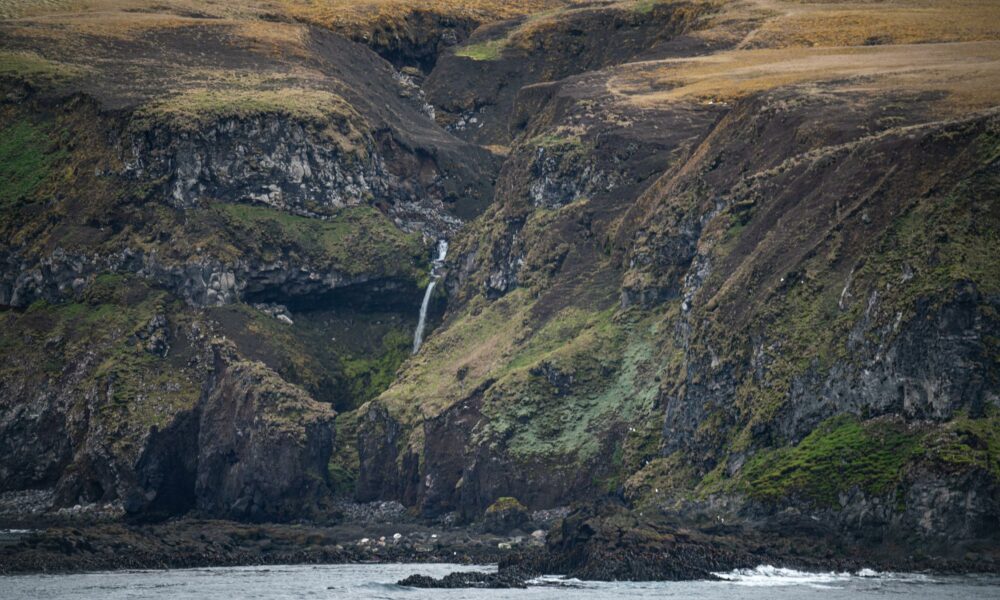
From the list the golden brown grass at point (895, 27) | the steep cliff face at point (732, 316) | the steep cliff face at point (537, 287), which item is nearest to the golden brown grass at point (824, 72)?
the steep cliff face at point (537, 287)

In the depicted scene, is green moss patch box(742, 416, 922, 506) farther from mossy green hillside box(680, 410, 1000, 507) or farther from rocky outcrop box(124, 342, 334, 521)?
rocky outcrop box(124, 342, 334, 521)

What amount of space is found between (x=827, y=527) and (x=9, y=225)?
91.8 metres

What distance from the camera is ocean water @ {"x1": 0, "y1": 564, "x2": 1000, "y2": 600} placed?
9543 centimetres

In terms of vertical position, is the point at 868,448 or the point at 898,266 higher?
the point at 898,266

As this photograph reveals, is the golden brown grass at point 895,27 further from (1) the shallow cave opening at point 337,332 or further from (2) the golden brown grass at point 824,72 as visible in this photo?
(1) the shallow cave opening at point 337,332

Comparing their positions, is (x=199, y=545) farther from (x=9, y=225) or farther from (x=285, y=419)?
(x=9, y=225)

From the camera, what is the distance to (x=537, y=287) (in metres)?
157

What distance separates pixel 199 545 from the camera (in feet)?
408

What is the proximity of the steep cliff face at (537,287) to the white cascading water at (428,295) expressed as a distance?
3.49ft

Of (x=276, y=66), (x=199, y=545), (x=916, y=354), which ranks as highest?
(x=276, y=66)

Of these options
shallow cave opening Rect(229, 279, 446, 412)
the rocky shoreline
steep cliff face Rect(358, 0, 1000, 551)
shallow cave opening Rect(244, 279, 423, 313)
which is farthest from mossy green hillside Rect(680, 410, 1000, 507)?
shallow cave opening Rect(244, 279, 423, 313)

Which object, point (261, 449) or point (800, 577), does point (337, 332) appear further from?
point (800, 577)

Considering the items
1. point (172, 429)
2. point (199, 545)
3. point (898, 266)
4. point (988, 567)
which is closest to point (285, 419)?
point (172, 429)

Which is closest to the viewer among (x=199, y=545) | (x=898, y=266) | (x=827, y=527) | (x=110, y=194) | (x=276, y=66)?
(x=827, y=527)
